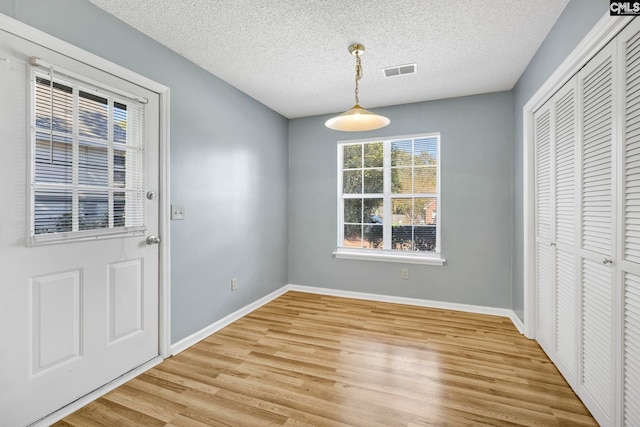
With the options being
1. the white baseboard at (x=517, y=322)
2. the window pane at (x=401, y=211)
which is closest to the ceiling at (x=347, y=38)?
the window pane at (x=401, y=211)

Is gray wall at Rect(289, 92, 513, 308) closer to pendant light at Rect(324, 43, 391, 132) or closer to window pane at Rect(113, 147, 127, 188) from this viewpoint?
pendant light at Rect(324, 43, 391, 132)

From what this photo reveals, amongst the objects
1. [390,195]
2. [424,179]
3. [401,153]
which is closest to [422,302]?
[390,195]

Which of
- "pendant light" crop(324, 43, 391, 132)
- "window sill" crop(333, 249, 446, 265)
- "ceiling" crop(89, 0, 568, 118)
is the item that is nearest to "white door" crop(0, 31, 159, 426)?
"ceiling" crop(89, 0, 568, 118)

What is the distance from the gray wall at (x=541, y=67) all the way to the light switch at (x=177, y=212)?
299 cm

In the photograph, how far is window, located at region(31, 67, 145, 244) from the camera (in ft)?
5.49

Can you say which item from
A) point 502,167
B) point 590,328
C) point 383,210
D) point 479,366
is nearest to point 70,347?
point 479,366

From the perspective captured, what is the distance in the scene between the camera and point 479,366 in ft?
7.48

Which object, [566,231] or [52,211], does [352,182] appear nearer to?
[566,231]

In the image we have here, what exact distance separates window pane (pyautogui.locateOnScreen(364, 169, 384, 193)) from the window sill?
2.80 ft

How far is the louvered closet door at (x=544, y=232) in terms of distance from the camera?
234 centimetres

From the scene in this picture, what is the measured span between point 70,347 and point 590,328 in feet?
10.1

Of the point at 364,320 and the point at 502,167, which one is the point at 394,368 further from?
the point at 502,167

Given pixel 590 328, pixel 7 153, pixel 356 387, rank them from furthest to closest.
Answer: pixel 356 387
pixel 590 328
pixel 7 153

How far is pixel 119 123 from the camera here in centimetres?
209
